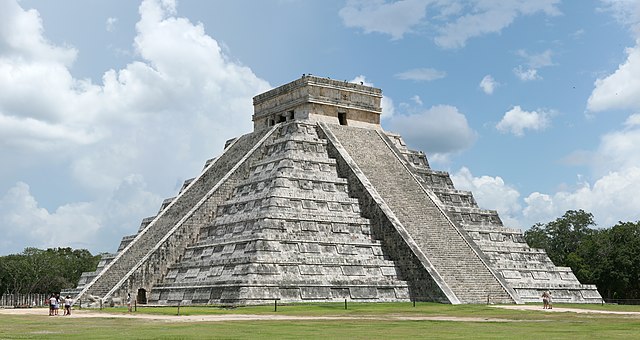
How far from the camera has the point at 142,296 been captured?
32.1 m

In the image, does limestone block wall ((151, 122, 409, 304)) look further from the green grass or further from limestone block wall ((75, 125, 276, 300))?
the green grass

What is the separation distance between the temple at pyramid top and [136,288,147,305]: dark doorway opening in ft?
39.9

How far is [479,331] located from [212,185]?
22563 millimetres

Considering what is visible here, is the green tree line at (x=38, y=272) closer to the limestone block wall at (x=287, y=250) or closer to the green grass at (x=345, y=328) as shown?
the limestone block wall at (x=287, y=250)

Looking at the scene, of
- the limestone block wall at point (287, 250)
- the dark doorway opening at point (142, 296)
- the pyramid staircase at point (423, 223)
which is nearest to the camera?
the limestone block wall at point (287, 250)

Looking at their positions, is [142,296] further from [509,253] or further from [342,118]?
[509,253]

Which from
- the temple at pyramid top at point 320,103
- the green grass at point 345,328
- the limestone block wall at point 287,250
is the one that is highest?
the temple at pyramid top at point 320,103

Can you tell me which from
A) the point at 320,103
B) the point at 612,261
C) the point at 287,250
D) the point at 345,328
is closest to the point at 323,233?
the point at 287,250

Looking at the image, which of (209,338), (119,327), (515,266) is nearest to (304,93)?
(515,266)

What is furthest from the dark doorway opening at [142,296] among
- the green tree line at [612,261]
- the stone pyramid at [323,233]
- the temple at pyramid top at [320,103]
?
the green tree line at [612,261]

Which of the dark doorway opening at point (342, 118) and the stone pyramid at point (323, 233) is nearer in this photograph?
the stone pyramid at point (323, 233)

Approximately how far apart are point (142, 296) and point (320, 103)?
A: 43.8 feet

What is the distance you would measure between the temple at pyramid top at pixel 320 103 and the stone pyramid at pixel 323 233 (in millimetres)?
69

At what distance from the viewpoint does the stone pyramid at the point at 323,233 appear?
30.0 metres
